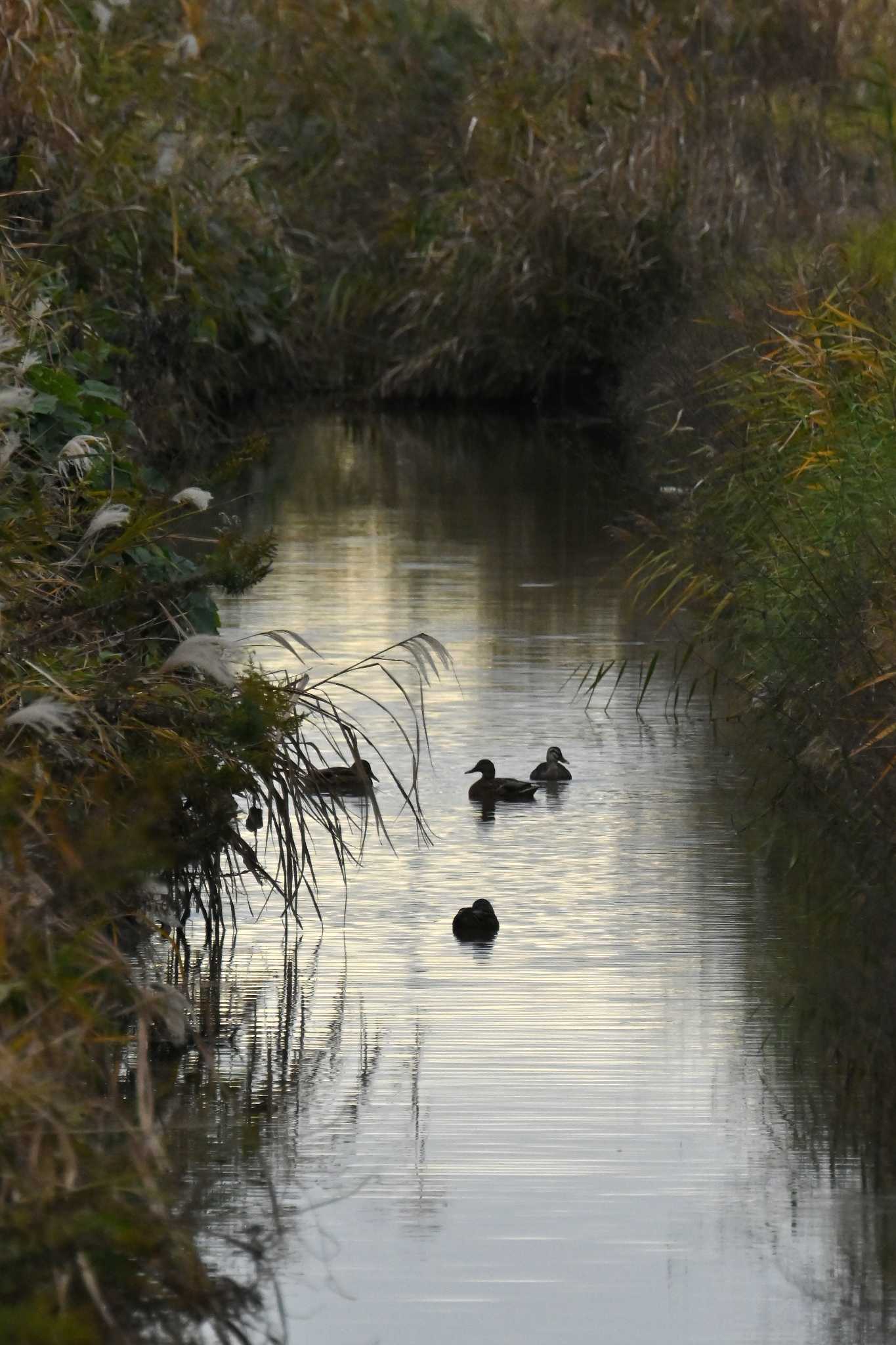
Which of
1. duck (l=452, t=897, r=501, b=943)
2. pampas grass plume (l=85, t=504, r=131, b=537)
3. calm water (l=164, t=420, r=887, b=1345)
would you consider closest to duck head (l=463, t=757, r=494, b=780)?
calm water (l=164, t=420, r=887, b=1345)

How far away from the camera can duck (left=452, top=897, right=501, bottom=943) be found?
8008mm

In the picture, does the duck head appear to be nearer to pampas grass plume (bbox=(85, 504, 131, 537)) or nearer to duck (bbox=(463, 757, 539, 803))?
duck (bbox=(463, 757, 539, 803))

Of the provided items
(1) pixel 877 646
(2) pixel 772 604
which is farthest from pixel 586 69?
(1) pixel 877 646

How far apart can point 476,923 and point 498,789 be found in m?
1.97

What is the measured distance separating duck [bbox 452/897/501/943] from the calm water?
3 cm

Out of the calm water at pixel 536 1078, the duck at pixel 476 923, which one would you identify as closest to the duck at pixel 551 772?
the calm water at pixel 536 1078

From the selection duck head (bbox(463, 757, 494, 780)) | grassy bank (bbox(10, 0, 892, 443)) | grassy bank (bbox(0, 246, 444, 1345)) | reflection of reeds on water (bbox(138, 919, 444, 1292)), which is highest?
grassy bank (bbox(10, 0, 892, 443))

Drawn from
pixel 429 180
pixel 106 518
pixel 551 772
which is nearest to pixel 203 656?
pixel 106 518

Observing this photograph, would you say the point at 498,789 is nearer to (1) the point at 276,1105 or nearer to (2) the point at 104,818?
(1) the point at 276,1105

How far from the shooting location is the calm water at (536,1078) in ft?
17.5

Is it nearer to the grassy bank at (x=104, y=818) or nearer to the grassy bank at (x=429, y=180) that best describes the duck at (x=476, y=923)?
the grassy bank at (x=104, y=818)

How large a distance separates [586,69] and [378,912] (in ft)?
73.6

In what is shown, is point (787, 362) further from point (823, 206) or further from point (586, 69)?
point (586, 69)

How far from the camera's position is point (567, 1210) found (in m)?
5.73
